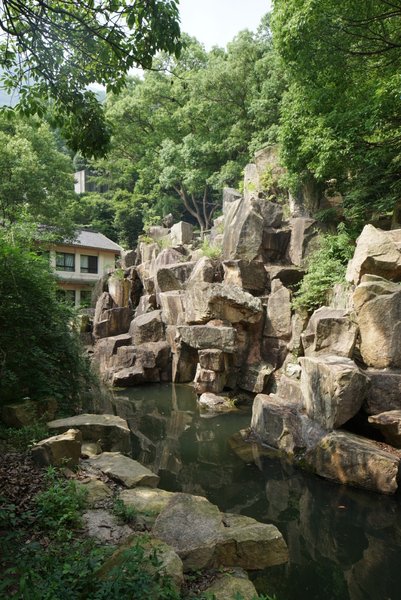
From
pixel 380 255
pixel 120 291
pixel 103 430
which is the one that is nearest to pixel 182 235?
pixel 120 291

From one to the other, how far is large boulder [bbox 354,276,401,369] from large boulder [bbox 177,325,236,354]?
570 cm

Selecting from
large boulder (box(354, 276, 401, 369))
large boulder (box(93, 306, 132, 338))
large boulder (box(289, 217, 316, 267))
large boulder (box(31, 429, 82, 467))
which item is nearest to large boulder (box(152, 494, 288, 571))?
large boulder (box(31, 429, 82, 467))

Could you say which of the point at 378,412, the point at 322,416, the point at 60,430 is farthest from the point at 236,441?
the point at 60,430

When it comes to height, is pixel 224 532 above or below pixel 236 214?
below

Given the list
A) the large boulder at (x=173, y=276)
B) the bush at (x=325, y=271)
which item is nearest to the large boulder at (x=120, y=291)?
the large boulder at (x=173, y=276)

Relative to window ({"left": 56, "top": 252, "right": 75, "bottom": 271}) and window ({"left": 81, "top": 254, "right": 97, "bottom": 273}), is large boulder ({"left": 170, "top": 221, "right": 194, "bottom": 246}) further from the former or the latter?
window ({"left": 56, "top": 252, "right": 75, "bottom": 271})

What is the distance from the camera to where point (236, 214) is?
Result: 19.6 meters

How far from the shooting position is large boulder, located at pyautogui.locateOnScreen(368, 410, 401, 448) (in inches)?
321

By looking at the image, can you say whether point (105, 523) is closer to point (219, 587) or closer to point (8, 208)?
point (219, 587)

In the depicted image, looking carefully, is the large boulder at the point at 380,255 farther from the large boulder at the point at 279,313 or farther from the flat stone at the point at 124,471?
the flat stone at the point at 124,471

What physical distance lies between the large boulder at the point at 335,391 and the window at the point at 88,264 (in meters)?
26.6

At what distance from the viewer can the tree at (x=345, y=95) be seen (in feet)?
35.7

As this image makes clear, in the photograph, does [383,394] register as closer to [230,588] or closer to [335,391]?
[335,391]

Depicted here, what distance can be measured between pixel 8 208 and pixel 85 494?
18.0 meters
